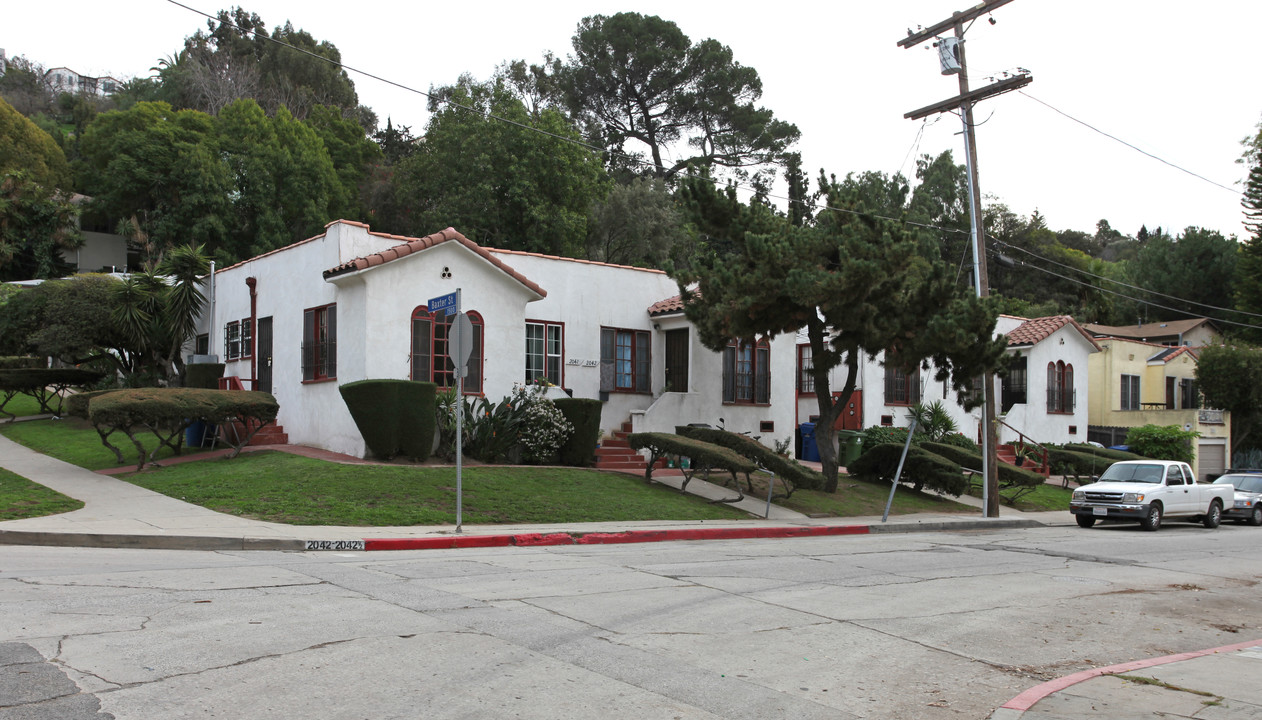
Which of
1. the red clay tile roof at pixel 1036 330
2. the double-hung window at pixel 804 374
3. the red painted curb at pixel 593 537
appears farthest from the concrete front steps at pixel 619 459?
the red clay tile roof at pixel 1036 330

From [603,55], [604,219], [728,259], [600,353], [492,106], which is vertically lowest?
[600,353]

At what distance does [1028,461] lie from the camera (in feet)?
106

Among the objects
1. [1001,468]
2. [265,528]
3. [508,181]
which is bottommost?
[1001,468]

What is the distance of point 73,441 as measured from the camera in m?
23.0

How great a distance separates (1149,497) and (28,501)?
864 inches

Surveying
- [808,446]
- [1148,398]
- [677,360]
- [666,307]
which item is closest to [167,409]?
[666,307]

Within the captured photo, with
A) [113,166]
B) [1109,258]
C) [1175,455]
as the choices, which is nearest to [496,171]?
[113,166]

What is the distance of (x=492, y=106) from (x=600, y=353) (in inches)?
834

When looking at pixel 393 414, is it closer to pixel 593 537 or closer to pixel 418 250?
pixel 418 250

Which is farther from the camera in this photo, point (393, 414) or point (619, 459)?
point (619, 459)

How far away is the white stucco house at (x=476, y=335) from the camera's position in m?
20.2

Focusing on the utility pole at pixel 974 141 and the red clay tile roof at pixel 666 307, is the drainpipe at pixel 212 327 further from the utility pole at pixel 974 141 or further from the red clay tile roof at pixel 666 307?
the utility pole at pixel 974 141

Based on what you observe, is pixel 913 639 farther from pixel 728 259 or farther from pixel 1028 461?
pixel 1028 461

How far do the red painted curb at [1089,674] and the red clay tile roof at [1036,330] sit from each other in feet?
91.4
